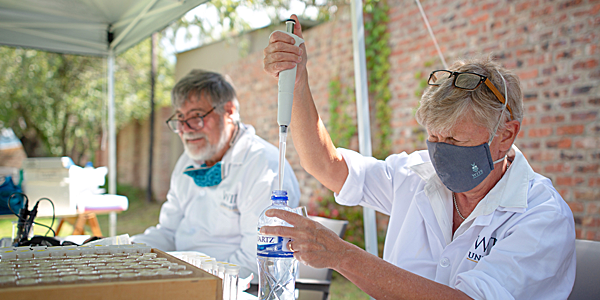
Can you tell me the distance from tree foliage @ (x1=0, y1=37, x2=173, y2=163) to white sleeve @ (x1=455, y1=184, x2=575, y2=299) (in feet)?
32.3

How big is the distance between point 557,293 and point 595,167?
2476 millimetres

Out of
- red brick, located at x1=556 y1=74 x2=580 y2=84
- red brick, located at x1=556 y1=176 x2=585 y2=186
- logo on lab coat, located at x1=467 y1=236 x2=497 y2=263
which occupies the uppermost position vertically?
red brick, located at x1=556 y1=74 x2=580 y2=84

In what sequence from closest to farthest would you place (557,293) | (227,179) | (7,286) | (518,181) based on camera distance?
(7,286)
(557,293)
(518,181)
(227,179)

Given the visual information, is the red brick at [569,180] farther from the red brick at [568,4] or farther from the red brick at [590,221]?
the red brick at [568,4]

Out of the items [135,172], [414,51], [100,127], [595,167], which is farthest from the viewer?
[135,172]

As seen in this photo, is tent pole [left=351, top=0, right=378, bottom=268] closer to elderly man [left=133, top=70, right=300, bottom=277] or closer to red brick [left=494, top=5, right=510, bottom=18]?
elderly man [left=133, top=70, right=300, bottom=277]

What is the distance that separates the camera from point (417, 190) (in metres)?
1.86

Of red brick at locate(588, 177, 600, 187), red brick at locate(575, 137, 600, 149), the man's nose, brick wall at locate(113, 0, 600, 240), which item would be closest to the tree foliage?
brick wall at locate(113, 0, 600, 240)

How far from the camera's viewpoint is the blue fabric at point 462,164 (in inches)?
60.9

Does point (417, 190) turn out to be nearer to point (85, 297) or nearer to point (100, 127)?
point (85, 297)

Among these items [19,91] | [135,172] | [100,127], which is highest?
[19,91]

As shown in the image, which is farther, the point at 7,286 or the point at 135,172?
the point at 135,172

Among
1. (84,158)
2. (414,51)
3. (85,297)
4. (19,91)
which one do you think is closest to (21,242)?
(85,297)

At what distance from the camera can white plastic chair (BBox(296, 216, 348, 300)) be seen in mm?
2271
